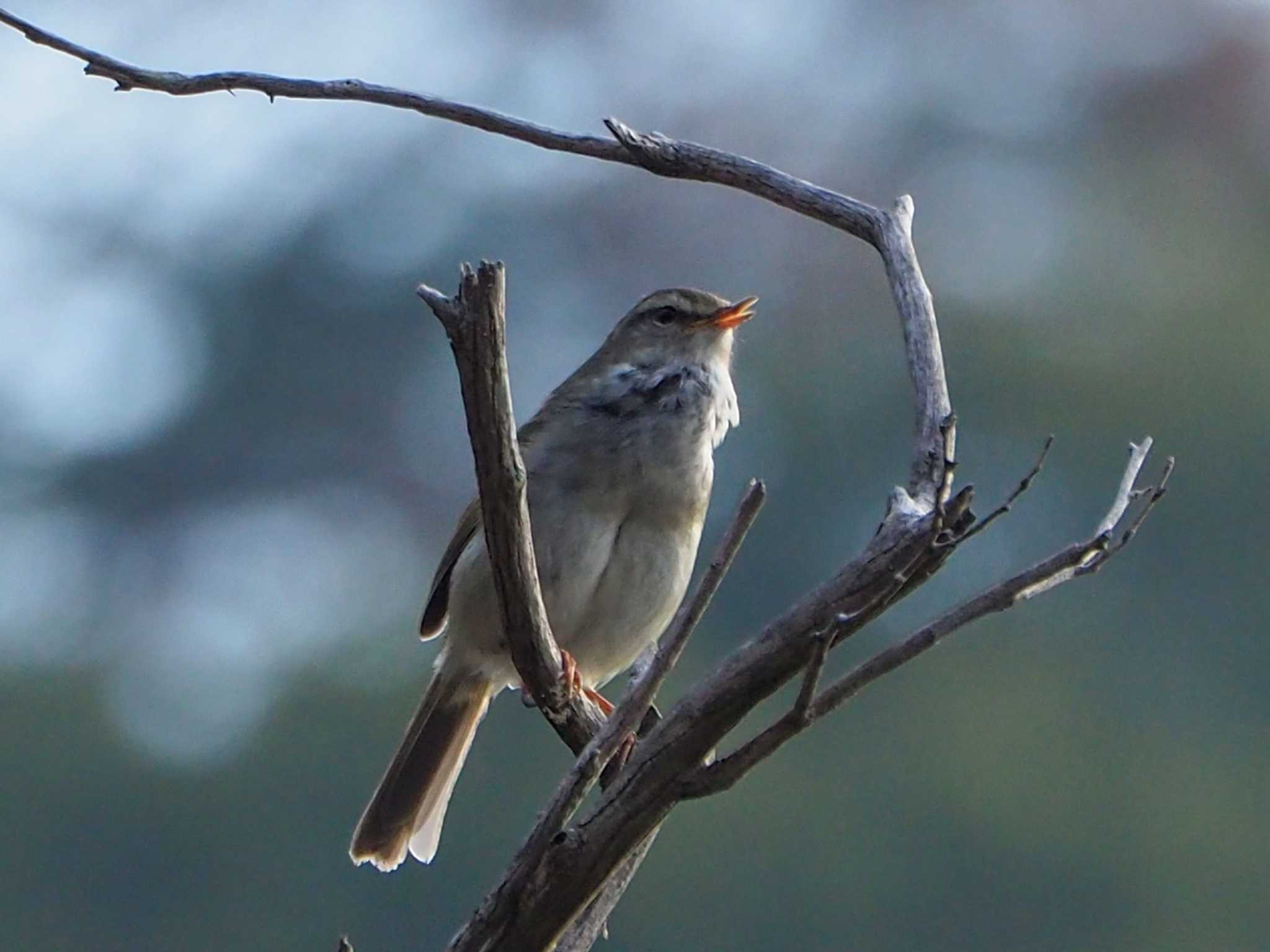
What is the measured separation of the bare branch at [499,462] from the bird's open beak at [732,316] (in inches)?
74.9

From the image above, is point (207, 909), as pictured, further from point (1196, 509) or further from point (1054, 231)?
point (1054, 231)

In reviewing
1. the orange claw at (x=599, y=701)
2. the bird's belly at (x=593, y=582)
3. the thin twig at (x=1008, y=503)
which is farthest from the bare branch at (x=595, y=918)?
the bird's belly at (x=593, y=582)

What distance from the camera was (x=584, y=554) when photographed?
5.45 m

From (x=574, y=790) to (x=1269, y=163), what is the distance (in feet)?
146

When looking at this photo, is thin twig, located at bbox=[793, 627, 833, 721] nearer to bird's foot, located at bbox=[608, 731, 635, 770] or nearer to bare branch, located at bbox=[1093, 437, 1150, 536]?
bare branch, located at bbox=[1093, 437, 1150, 536]

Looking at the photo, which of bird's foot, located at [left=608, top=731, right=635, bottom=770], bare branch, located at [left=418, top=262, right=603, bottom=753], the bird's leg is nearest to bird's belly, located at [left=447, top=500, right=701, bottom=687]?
the bird's leg

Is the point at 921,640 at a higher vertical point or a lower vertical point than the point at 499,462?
lower

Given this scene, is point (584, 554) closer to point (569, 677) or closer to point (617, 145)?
point (569, 677)

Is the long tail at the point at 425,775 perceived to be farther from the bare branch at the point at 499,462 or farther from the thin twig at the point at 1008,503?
the thin twig at the point at 1008,503

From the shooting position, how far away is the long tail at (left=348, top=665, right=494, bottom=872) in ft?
18.7

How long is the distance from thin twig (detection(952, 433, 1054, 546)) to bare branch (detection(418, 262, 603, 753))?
0.72m

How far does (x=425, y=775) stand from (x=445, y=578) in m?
0.49

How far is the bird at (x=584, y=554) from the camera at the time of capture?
5484mm

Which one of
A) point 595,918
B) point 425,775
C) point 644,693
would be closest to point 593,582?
point 425,775
